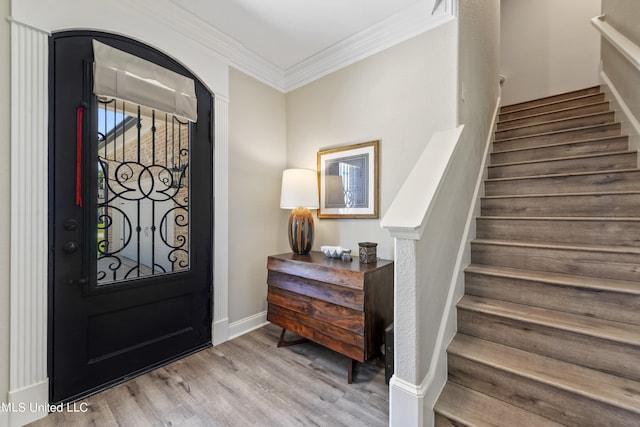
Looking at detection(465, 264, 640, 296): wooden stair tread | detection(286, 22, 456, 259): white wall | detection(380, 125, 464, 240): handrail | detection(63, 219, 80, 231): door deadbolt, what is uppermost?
detection(286, 22, 456, 259): white wall

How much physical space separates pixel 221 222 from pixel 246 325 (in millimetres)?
1065

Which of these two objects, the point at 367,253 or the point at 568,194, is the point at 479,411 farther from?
the point at 568,194

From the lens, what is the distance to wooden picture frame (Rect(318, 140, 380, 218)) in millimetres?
2318

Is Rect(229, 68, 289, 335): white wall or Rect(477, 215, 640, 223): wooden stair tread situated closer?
Rect(477, 215, 640, 223): wooden stair tread

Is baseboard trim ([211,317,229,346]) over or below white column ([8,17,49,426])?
below

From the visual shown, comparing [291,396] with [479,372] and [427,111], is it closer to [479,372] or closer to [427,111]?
[479,372]

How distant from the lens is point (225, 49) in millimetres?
2365

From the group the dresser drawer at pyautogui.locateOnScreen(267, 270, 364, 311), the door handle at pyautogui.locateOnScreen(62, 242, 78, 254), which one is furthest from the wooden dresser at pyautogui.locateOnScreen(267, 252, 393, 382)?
the door handle at pyautogui.locateOnScreen(62, 242, 78, 254)

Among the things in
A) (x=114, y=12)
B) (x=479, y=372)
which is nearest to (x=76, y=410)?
(x=479, y=372)

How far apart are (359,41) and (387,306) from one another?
232cm

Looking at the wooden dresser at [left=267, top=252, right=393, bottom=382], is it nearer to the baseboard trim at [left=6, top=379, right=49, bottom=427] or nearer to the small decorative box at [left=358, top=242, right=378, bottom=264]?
the small decorative box at [left=358, top=242, right=378, bottom=264]

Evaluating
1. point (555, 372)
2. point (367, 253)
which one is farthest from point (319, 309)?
point (555, 372)

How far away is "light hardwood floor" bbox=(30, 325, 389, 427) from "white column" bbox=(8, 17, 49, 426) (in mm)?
256

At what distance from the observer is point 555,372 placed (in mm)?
1199
